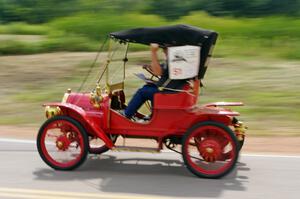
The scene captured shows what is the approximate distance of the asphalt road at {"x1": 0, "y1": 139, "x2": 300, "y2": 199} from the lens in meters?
6.71

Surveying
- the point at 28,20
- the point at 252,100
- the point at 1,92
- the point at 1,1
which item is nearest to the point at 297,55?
the point at 252,100

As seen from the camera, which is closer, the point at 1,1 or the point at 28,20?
the point at 28,20

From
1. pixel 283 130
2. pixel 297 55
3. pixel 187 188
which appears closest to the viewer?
pixel 187 188

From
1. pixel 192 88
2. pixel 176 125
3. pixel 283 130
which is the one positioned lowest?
pixel 283 130

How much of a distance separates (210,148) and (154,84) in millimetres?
1071

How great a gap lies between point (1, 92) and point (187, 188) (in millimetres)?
8488

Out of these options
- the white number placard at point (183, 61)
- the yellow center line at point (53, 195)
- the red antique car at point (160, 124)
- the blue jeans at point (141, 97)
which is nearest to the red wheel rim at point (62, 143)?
the red antique car at point (160, 124)

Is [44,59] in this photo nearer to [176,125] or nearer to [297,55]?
[297,55]

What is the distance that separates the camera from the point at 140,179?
7324 millimetres

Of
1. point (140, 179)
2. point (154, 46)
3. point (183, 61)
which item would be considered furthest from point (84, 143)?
point (183, 61)

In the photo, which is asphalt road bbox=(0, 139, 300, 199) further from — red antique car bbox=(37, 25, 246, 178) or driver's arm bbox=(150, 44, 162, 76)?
driver's arm bbox=(150, 44, 162, 76)

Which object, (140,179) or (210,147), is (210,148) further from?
(140,179)

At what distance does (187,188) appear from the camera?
697cm

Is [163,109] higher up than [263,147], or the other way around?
[163,109]
